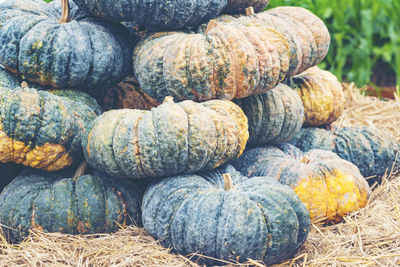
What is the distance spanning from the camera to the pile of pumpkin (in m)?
2.69

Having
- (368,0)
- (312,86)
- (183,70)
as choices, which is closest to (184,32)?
(183,70)

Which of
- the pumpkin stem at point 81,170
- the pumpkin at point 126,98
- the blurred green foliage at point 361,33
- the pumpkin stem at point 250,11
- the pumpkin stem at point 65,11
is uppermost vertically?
the pumpkin stem at point 65,11

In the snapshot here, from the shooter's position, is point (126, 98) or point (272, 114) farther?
point (126, 98)

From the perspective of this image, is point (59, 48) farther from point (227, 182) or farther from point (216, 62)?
point (227, 182)

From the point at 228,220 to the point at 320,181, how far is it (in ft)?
3.15

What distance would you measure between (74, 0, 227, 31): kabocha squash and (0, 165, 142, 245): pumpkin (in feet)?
3.90

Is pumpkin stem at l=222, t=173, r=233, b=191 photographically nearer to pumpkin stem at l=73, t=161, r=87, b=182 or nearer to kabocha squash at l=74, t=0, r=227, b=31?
pumpkin stem at l=73, t=161, r=87, b=182

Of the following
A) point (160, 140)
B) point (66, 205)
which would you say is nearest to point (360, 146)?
point (160, 140)

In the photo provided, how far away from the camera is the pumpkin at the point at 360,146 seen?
12.8 feet

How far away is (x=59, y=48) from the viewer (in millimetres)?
3258

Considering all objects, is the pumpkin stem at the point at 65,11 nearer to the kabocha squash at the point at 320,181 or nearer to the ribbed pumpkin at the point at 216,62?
the ribbed pumpkin at the point at 216,62

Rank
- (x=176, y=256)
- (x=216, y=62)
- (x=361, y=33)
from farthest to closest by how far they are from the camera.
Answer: (x=361, y=33), (x=216, y=62), (x=176, y=256)

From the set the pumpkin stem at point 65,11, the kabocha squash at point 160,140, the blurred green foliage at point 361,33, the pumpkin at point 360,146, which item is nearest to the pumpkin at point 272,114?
the pumpkin at point 360,146

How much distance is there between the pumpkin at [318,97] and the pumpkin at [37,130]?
1996mm
